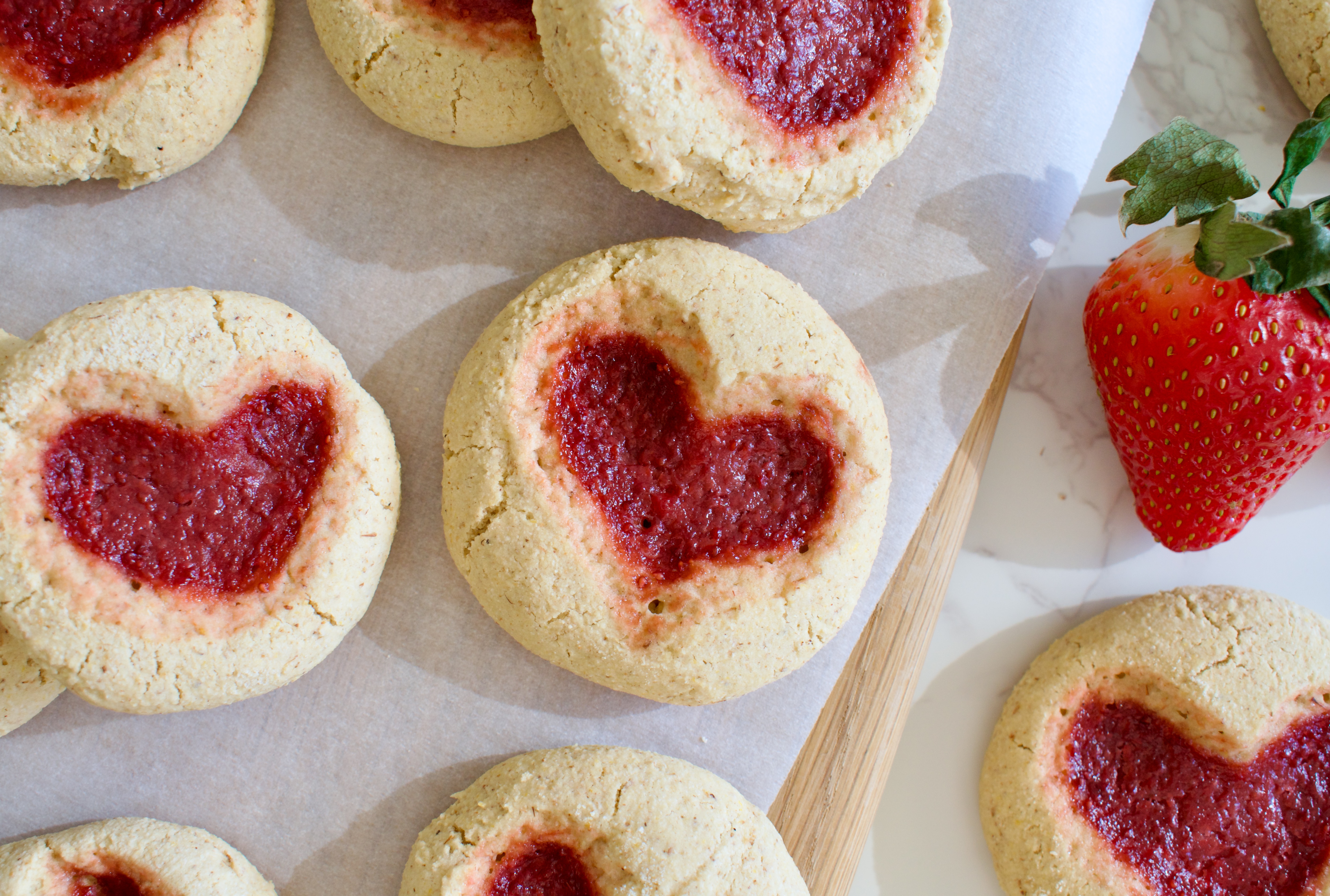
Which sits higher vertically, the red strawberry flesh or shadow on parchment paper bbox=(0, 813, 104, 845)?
shadow on parchment paper bbox=(0, 813, 104, 845)

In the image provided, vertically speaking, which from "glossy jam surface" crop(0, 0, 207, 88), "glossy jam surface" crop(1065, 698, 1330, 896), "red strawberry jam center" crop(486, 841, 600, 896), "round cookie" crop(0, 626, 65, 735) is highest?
"glossy jam surface" crop(0, 0, 207, 88)

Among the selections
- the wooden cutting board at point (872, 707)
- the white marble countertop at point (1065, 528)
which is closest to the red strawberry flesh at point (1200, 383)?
the white marble countertop at point (1065, 528)

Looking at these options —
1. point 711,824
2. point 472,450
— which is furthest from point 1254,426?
point 472,450

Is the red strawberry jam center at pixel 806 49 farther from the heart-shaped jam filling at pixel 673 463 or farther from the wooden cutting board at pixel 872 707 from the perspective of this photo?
the wooden cutting board at pixel 872 707

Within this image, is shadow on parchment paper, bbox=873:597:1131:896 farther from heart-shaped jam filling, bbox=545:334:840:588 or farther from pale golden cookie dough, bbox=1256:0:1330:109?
pale golden cookie dough, bbox=1256:0:1330:109

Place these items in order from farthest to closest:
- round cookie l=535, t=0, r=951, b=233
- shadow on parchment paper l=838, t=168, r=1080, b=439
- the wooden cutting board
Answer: the wooden cutting board
shadow on parchment paper l=838, t=168, r=1080, b=439
round cookie l=535, t=0, r=951, b=233

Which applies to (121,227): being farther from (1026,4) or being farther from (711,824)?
(1026,4)

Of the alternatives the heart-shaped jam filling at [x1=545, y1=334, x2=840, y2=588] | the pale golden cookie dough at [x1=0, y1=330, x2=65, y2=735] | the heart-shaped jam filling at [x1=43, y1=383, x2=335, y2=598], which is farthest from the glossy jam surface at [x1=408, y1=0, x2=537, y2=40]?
the pale golden cookie dough at [x1=0, y1=330, x2=65, y2=735]
